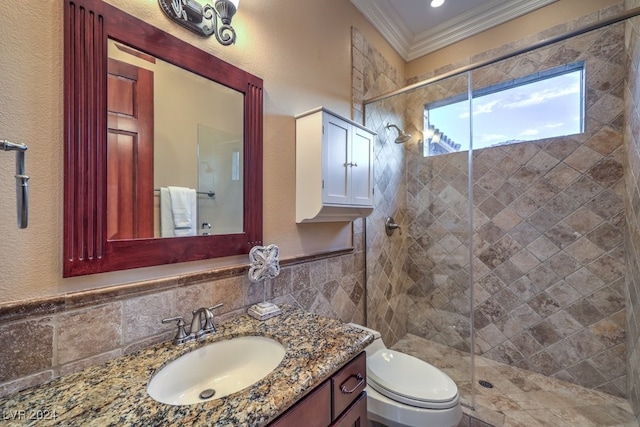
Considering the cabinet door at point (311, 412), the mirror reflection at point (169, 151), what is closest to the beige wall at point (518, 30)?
the mirror reflection at point (169, 151)

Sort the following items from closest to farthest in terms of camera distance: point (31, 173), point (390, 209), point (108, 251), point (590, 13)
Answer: point (31, 173) → point (108, 251) → point (590, 13) → point (390, 209)

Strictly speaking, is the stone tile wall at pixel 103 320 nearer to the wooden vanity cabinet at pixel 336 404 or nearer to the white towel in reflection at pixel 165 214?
the white towel in reflection at pixel 165 214

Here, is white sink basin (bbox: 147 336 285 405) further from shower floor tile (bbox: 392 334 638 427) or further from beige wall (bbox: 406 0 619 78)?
beige wall (bbox: 406 0 619 78)

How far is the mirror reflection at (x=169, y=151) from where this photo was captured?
2.85 ft

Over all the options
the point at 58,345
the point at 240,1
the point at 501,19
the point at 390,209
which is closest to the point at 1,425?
the point at 58,345

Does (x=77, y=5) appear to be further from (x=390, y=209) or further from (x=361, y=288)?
(x=390, y=209)

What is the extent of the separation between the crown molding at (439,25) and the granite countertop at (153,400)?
2286 millimetres

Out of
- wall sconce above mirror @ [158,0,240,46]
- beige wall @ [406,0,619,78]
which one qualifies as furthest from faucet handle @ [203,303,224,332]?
beige wall @ [406,0,619,78]

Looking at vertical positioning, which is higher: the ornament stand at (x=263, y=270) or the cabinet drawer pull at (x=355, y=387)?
the ornament stand at (x=263, y=270)

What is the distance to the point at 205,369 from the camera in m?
0.92

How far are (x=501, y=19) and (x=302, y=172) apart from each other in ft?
7.31

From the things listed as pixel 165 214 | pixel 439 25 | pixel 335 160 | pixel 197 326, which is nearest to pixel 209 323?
pixel 197 326

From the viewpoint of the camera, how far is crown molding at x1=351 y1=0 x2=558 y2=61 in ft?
6.74

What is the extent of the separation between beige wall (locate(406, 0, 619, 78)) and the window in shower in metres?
0.32
